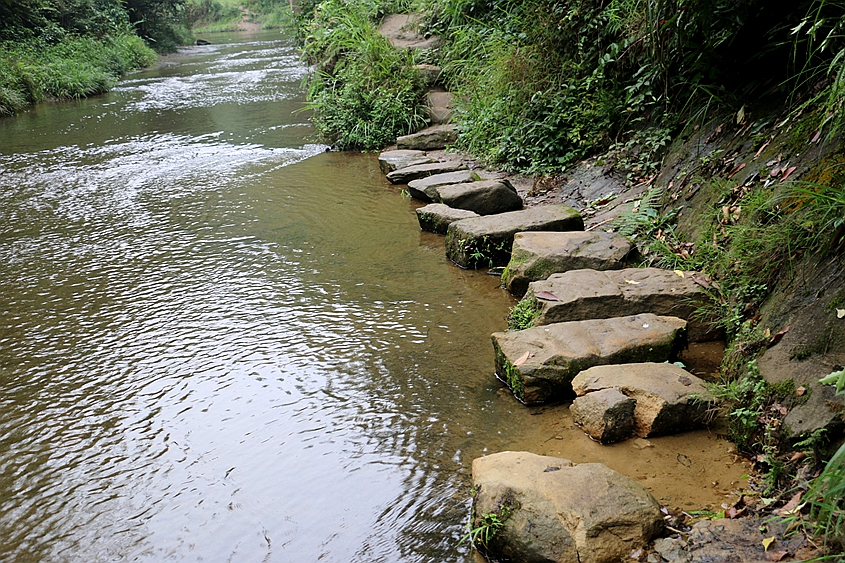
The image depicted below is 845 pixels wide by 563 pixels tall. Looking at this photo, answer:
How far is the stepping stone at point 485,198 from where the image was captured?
216 inches

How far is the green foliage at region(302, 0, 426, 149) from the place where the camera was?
8508mm

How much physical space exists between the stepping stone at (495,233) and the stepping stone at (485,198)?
27.5 inches

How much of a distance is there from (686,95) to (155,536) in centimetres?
438

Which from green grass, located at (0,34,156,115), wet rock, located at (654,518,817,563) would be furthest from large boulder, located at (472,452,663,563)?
green grass, located at (0,34,156,115)

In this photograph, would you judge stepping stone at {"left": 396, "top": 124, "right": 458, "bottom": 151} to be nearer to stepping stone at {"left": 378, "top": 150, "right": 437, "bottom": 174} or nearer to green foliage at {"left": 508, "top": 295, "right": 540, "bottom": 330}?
stepping stone at {"left": 378, "top": 150, "right": 437, "bottom": 174}

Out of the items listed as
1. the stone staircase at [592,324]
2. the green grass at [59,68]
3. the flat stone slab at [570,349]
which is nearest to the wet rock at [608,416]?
the stone staircase at [592,324]

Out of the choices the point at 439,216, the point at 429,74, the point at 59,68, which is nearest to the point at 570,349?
the point at 439,216

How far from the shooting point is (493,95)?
6.95 m

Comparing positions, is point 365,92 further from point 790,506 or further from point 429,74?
point 790,506

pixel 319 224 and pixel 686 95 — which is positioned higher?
pixel 686 95

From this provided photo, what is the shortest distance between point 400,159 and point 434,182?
130 centimetres

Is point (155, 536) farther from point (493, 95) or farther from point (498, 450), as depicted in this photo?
point (493, 95)

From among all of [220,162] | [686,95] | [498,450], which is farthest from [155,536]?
[220,162]

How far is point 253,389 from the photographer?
130 inches
